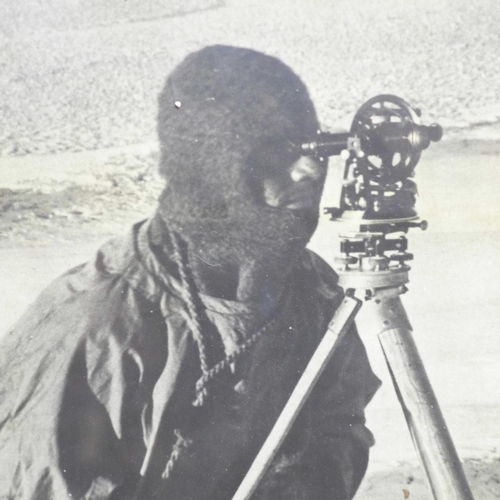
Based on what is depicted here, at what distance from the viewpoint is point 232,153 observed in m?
1.55

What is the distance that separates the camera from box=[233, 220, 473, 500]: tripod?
1515 millimetres

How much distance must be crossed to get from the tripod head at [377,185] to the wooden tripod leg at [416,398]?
0.12 m

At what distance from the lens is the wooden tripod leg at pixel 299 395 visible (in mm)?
1541

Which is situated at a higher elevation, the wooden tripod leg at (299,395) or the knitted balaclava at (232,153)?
the knitted balaclava at (232,153)

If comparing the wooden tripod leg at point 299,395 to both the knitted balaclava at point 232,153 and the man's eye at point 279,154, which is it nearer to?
the knitted balaclava at point 232,153

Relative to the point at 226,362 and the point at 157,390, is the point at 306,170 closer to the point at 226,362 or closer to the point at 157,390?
the point at 226,362

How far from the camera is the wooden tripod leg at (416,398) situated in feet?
4.99

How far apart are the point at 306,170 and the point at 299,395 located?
2.17 feet

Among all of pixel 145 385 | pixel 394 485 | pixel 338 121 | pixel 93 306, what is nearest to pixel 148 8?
pixel 338 121

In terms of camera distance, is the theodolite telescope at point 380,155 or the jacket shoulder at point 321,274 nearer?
the theodolite telescope at point 380,155

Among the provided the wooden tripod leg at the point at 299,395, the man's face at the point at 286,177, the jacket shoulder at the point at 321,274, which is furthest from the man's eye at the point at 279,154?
the wooden tripod leg at the point at 299,395

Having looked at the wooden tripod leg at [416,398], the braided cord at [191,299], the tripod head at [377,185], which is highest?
the tripod head at [377,185]

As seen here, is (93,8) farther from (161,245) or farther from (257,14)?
(161,245)

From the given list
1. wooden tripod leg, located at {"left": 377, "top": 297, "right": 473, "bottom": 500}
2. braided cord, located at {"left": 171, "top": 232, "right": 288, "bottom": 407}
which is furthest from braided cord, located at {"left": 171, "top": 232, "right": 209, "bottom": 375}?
wooden tripod leg, located at {"left": 377, "top": 297, "right": 473, "bottom": 500}
